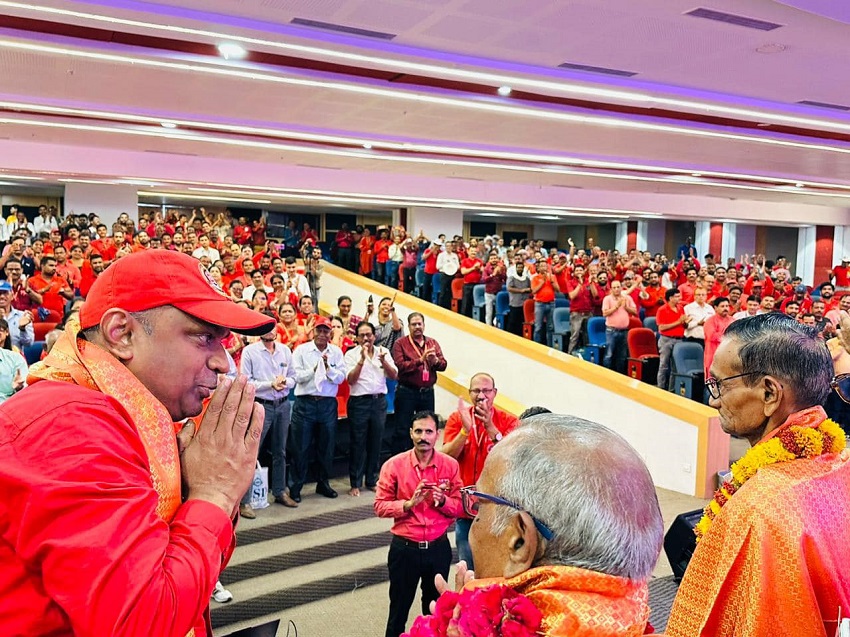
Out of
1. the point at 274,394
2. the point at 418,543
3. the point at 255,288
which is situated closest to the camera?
the point at 418,543

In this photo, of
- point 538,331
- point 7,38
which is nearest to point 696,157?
point 538,331

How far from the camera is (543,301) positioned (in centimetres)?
1073

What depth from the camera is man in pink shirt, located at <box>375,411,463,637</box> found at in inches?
154

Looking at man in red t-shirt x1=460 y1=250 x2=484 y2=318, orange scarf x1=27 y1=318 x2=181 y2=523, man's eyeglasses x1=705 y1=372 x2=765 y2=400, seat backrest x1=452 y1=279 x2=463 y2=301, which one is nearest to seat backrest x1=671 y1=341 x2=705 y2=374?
man in red t-shirt x1=460 y1=250 x2=484 y2=318

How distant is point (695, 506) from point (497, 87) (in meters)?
4.41

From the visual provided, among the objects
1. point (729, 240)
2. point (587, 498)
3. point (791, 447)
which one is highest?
point (729, 240)

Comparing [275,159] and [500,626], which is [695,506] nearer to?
[500,626]

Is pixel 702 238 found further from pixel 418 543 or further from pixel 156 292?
pixel 156 292

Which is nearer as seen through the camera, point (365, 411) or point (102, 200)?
point (365, 411)

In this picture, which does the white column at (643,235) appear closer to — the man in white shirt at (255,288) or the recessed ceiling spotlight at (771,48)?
the man in white shirt at (255,288)

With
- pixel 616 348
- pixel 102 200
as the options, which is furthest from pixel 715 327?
pixel 102 200

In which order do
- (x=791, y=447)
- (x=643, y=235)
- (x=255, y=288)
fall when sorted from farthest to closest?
(x=643, y=235)
(x=255, y=288)
(x=791, y=447)

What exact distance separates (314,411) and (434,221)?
14957mm

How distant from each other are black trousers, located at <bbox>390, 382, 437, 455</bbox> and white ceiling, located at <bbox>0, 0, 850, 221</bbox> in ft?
9.58
